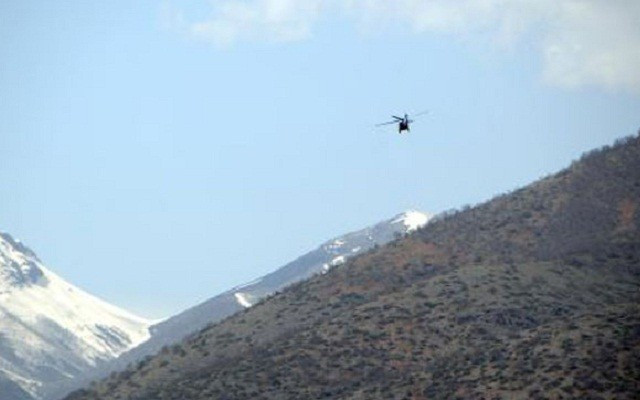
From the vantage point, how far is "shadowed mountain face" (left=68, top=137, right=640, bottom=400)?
74.6 m

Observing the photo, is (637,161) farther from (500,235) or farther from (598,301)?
(598,301)

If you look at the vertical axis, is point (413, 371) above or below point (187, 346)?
below

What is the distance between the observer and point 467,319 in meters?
95.1

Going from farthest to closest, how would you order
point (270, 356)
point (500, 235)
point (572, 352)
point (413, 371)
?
point (500, 235) → point (270, 356) → point (413, 371) → point (572, 352)

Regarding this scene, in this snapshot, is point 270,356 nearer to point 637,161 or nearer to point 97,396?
point 97,396

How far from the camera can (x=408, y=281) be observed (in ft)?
368

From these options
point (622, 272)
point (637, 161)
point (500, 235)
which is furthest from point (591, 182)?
point (622, 272)

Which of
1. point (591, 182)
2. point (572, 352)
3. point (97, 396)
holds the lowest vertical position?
point (572, 352)

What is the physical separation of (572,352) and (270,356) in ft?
93.3

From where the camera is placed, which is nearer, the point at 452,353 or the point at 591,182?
the point at 452,353

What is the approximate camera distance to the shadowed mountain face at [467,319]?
74.6 metres

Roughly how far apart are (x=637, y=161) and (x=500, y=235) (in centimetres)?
1657

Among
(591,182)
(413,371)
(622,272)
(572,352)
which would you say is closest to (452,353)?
(413,371)

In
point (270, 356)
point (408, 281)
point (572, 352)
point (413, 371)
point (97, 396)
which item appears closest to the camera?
point (572, 352)
